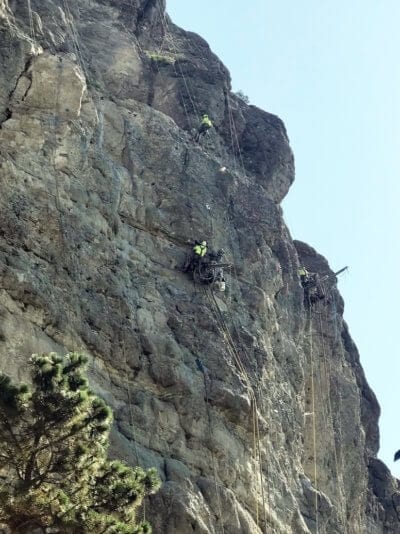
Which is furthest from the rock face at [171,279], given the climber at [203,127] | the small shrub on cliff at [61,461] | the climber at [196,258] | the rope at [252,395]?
the small shrub on cliff at [61,461]

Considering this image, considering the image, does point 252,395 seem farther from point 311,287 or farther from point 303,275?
point 311,287

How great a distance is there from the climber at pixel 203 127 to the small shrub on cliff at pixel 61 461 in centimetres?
2041

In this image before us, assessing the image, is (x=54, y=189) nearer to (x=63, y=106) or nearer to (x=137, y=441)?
(x=63, y=106)

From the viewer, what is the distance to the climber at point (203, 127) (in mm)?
37500

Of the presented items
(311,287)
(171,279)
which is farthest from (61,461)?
(311,287)

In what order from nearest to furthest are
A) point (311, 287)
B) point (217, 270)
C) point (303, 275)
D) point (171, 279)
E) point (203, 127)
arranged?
1. point (171, 279)
2. point (217, 270)
3. point (203, 127)
4. point (303, 275)
5. point (311, 287)

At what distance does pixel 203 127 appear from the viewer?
1484 inches

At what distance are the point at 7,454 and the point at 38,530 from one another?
8.24ft

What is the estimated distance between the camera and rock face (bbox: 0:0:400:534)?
25.9 meters

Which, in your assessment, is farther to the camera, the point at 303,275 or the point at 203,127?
the point at 303,275

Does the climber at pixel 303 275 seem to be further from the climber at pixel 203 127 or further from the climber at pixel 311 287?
the climber at pixel 203 127

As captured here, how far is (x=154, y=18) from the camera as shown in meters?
42.3

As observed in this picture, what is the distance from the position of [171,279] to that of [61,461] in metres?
13.4

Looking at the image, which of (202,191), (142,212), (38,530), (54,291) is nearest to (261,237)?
(202,191)
